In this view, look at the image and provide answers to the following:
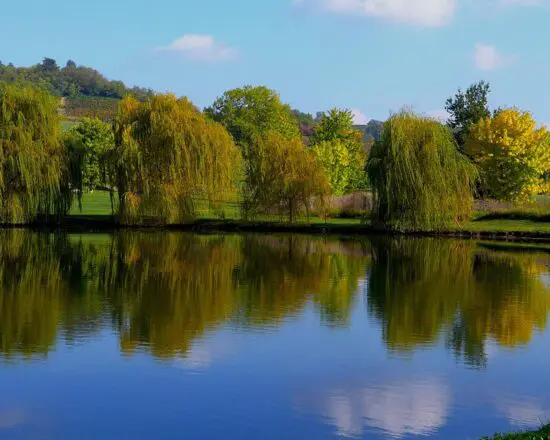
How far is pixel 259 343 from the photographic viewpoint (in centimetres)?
1656

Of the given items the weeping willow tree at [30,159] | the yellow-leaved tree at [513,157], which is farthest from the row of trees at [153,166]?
the yellow-leaved tree at [513,157]

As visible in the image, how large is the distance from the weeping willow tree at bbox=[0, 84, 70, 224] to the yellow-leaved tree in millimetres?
28030

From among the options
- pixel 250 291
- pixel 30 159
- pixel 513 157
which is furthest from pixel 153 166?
pixel 513 157

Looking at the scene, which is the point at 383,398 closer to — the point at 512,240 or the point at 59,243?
the point at 59,243

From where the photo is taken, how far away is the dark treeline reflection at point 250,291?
1766 cm

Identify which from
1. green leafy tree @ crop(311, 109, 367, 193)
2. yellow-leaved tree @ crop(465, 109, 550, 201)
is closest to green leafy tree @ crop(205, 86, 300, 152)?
green leafy tree @ crop(311, 109, 367, 193)

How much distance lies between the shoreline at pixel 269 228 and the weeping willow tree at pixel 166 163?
44.3 inches

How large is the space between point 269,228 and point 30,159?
13807mm

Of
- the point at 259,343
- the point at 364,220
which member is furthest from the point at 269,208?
the point at 259,343

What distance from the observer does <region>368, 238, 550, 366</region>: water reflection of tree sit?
58.7ft

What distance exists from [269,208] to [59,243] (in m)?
14.9

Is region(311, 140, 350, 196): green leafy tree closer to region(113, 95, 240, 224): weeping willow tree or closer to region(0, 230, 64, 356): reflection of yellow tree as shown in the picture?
region(113, 95, 240, 224): weeping willow tree

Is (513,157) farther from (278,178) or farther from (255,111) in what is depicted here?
(255,111)

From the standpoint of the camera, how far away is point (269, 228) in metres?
47.8
